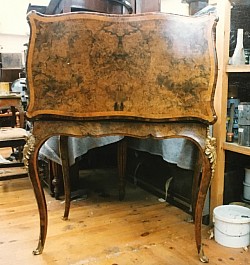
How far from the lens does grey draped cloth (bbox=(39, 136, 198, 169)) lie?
79.4 inches

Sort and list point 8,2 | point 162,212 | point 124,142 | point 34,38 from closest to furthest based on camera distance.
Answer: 1. point 34,38
2. point 162,212
3. point 124,142
4. point 8,2

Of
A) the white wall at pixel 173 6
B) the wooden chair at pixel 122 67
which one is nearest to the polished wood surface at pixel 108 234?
the wooden chair at pixel 122 67

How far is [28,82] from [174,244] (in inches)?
41.9

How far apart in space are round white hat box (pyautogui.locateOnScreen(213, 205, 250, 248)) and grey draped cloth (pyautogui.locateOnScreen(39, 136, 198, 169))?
360 mm

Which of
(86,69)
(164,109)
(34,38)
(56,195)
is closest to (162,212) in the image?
(56,195)

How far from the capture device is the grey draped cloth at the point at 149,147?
2.02 meters

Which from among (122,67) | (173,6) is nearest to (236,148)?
(122,67)

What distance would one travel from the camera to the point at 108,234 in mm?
1909

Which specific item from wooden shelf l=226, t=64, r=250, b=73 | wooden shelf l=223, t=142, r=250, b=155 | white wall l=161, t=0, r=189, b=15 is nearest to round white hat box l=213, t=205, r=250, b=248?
wooden shelf l=223, t=142, r=250, b=155

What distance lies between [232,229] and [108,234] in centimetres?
65

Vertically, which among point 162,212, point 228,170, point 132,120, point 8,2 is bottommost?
point 162,212

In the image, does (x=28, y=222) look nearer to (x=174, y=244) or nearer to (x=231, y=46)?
(x=174, y=244)

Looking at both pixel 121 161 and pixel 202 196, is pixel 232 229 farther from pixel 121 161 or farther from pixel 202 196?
pixel 121 161

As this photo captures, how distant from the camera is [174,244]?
1.79 meters
